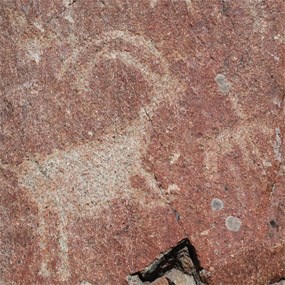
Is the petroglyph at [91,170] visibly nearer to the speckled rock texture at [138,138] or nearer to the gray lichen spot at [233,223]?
the speckled rock texture at [138,138]

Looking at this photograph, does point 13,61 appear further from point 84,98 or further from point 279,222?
point 279,222

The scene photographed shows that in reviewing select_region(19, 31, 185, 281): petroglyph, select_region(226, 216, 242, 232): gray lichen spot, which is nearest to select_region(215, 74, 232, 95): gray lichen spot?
select_region(19, 31, 185, 281): petroglyph

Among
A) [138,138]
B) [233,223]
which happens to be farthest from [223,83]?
[233,223]

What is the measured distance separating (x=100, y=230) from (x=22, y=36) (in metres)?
0.62

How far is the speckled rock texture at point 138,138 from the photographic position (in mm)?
2023

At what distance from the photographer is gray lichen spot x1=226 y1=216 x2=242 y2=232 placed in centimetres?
202

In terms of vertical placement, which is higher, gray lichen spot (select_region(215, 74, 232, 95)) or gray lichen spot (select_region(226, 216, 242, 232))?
gray lichen spot (select_region(215, 74, 232, 95))

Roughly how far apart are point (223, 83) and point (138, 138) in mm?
300

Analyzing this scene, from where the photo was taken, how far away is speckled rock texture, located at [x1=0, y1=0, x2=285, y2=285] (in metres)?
2.02

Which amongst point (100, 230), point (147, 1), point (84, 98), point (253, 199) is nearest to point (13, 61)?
point (84, 98)

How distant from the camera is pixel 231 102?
80.9 inches

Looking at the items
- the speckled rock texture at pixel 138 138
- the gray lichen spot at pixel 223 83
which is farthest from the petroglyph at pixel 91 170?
the gray lichen spot at pixel 223 83

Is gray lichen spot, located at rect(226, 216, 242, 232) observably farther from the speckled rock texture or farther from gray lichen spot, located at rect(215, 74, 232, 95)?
gray lichen spot, located at rect(215, 74, 232, 95)

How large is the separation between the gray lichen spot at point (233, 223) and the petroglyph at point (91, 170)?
200 mm
